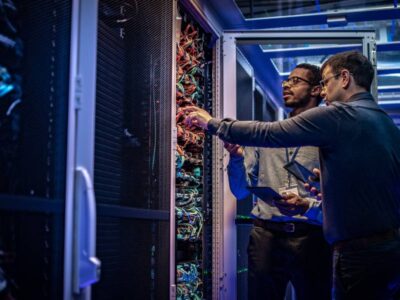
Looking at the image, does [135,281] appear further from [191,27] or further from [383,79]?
[383,79]

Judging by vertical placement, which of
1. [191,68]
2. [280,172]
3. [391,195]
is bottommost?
[391,195]

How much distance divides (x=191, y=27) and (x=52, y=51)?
5.21 feet

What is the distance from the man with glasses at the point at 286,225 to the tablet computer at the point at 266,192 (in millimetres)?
54

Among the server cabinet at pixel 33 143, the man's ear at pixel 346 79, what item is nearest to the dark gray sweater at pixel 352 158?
the man's ear at pixel 346 79

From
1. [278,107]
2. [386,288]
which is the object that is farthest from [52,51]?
[278,107]

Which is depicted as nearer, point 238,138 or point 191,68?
point 238,138

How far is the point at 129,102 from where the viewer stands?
2.30 m

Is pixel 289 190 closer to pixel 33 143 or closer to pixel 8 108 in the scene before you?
pixel 33 143

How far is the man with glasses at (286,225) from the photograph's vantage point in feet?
9.41

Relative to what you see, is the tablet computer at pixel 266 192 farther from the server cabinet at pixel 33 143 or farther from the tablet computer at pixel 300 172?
the server cabinet at pixel 33 143

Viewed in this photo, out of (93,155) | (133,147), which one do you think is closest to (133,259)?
(133,147)

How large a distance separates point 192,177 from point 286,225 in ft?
2.11

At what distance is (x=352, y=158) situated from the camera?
2.18 meters

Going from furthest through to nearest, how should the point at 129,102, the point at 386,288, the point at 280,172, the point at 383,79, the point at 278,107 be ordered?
the point at 278,107
the point at 383,79
the point at 280,172
the point at 129,102
the point at 386,288
